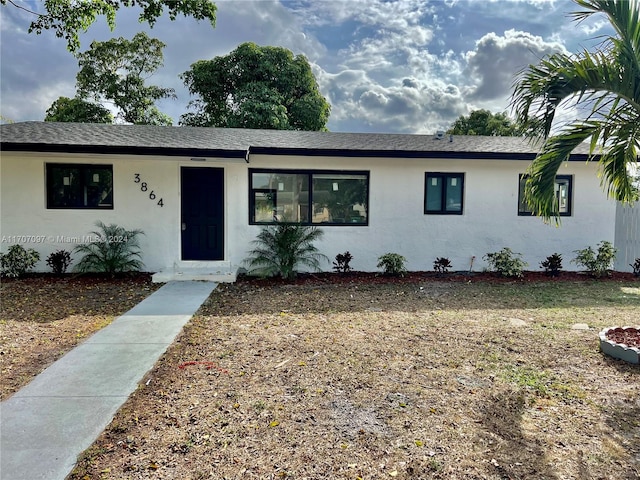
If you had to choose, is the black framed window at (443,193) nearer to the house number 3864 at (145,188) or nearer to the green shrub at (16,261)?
the house number 3864 at (145,188)

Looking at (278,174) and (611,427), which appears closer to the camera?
(611,427)

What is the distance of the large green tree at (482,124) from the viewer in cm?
2649

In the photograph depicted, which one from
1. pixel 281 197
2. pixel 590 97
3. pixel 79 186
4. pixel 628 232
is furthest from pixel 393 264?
pixel 79 186

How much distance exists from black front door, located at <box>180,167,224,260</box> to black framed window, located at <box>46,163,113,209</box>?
64.7 inches

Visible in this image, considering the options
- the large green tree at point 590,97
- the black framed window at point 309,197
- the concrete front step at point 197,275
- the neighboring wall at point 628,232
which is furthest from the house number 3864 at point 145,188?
the neighboring wall at point 628,232

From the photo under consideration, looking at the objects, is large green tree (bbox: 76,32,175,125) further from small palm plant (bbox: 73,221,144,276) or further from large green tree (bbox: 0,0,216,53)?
large green tree (bbox: 0,0,216,53)

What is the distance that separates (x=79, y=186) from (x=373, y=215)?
259 inches

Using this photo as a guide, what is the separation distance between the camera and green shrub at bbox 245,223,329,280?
8.11m

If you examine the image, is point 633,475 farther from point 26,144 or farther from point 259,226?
point 26,144

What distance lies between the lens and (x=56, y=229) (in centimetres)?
834

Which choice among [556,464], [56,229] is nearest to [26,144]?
[56,229]

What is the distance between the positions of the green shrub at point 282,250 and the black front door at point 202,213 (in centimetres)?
92

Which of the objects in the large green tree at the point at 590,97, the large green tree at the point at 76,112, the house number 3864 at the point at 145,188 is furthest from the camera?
the large green tree at the point at 76,112

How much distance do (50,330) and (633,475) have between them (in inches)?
236
